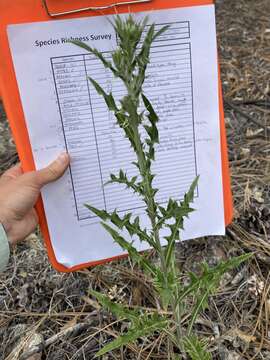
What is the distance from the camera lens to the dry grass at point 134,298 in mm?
1169

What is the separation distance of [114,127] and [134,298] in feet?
1.90

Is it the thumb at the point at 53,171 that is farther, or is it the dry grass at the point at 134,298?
the dry grass at the point at 134,298

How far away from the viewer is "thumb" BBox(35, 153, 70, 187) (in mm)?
938

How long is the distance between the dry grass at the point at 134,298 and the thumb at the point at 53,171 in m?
0.50

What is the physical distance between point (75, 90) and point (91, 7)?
6.9 inches

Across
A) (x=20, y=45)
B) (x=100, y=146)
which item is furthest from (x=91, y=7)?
(x=100, y=146)

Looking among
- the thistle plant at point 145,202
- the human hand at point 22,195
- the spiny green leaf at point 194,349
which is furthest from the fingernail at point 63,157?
the spiny green leaf at point 194,349

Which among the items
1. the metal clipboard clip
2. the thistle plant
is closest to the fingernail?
the thistle plant

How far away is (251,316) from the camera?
1226 mm

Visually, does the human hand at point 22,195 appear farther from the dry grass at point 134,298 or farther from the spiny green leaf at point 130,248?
the dry grass at point 134,298

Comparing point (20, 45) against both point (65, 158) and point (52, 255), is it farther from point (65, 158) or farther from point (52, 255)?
point (52, 255)

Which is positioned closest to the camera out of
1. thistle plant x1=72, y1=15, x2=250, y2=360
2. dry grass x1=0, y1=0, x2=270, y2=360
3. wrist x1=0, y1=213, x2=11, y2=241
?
thistle plant x1=72, y1=15, x2=250, y2=360

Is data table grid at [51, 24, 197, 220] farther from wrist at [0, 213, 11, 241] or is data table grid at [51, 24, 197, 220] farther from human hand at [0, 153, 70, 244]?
wrist at [0, 213, 11, 241]

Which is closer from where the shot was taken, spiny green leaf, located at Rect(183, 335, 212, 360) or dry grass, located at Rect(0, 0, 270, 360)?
spiny green leaf, located at Rect(183, 335, 212, 360)
